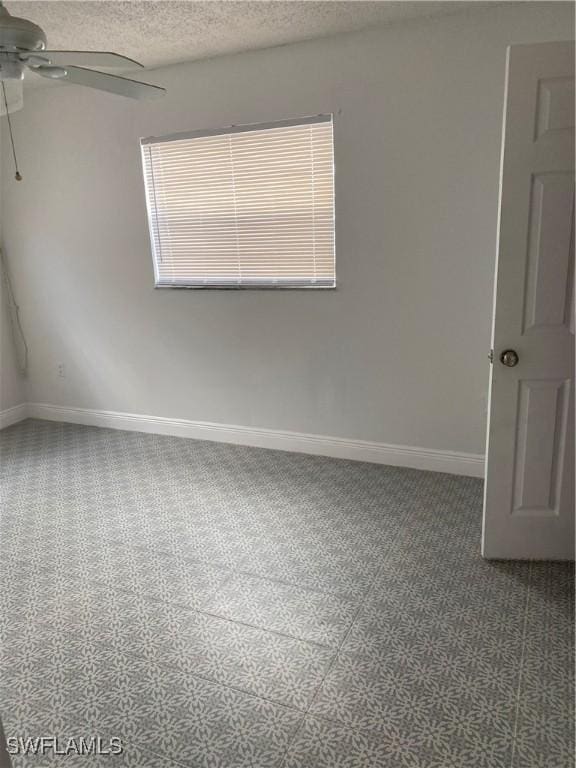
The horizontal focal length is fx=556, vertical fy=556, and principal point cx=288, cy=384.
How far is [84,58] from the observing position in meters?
1.71

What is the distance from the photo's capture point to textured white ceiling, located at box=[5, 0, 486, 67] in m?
2.62

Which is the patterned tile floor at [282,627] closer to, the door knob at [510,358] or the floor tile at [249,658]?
the floor tile at [249,658]

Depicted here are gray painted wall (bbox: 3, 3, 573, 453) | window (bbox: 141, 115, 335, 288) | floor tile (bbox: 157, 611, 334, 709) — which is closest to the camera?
floor tile (bbox: 157, 611, 334, 709)

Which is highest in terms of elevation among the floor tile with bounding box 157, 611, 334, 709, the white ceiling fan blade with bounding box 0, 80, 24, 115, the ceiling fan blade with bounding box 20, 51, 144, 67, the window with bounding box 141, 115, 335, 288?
the white ceiling fan blade with bounding box 0, 80, 24, 115

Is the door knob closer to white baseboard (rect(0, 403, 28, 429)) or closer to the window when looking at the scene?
the window

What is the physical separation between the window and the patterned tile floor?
1.41 meters

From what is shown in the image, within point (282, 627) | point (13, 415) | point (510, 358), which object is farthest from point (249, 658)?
point (13, 415)

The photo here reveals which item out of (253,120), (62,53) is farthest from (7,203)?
(62,53)

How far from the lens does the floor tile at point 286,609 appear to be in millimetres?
2184

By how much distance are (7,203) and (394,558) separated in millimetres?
4017

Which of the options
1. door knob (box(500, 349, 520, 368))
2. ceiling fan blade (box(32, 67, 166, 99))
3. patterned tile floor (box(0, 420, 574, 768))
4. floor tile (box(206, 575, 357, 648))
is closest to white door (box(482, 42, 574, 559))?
door knob (box(500, 349, 520, 368))

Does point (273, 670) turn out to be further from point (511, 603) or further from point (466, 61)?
point (466, 61)

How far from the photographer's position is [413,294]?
3.33 metres

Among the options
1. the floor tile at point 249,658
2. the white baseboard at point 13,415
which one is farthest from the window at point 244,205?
the floor tile at point 249,658
